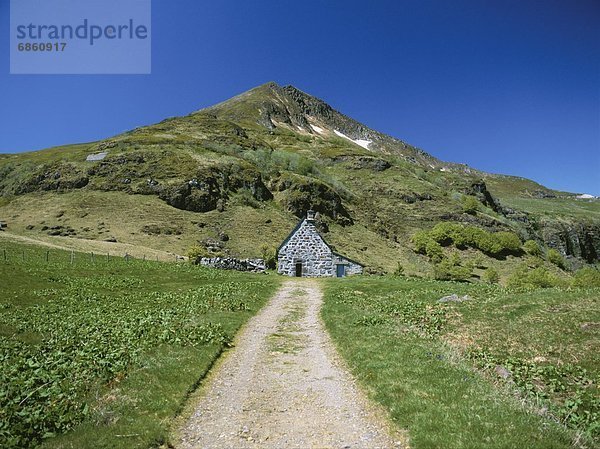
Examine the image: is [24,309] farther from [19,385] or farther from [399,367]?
[399,367]

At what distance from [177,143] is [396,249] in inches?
2684

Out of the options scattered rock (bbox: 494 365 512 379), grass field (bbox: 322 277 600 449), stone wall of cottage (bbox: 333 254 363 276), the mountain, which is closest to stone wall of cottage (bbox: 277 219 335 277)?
stone wall of cottage (bbox: 333 254 363 276)

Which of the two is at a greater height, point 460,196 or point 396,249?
point 460,196

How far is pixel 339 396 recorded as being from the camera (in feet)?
35.8

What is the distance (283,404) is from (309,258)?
1689 inches

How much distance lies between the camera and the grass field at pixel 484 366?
8.23 m

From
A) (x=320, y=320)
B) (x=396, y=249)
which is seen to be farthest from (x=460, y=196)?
(x=320, y=320)

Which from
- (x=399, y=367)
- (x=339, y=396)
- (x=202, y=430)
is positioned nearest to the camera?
(x=202, y=430)

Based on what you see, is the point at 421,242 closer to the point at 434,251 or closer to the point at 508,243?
the point at 434,251

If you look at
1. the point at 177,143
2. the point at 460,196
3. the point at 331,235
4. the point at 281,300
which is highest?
the point at 177,143

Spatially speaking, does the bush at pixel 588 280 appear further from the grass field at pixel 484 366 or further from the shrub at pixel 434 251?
the shrub at pixel 434 251

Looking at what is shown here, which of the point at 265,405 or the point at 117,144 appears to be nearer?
the point at 265,405

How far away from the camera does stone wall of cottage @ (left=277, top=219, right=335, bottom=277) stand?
53.2m

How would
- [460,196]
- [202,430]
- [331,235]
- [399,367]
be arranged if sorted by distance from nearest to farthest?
[202,430] < [399,367] < [331,235] < [460,196]
